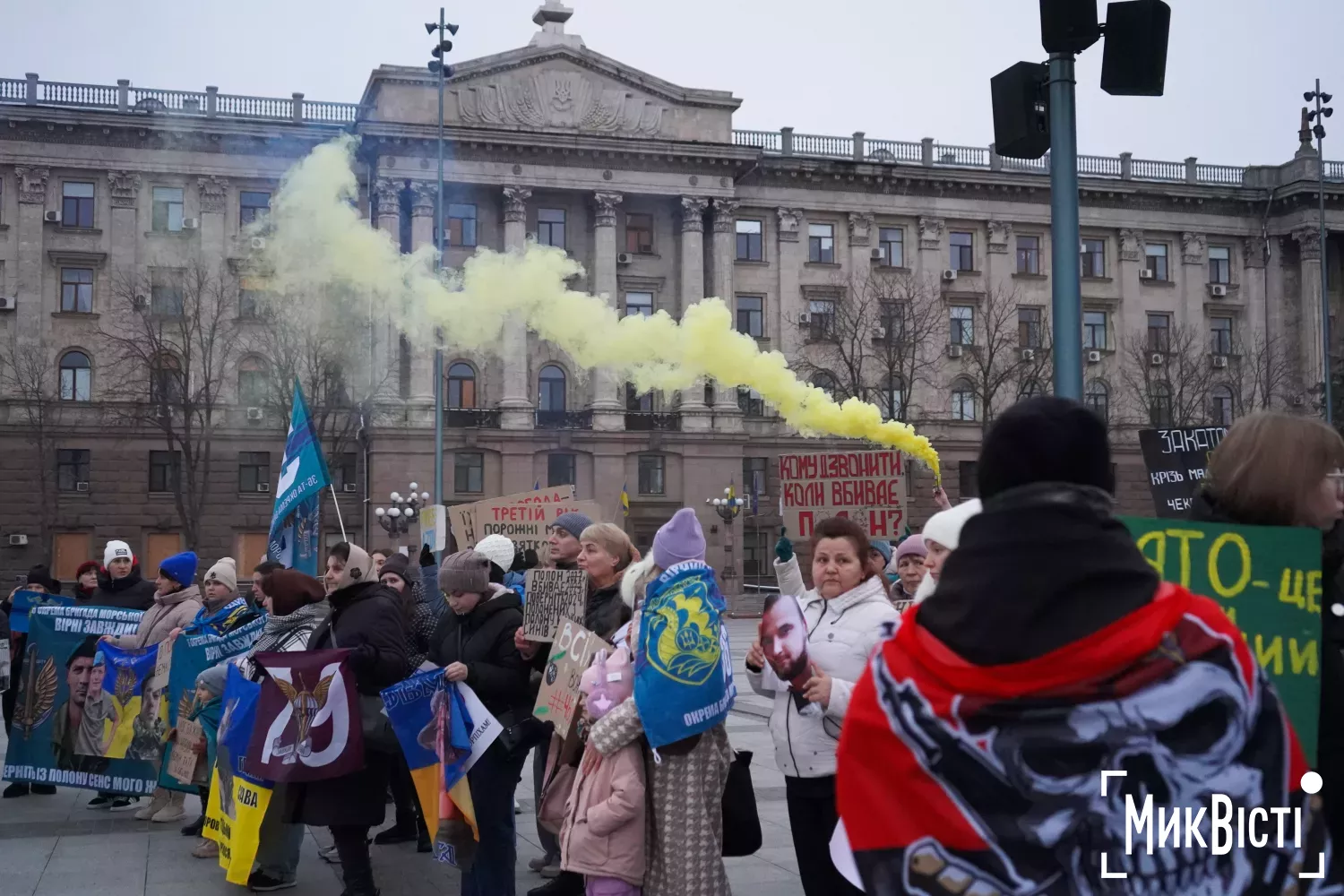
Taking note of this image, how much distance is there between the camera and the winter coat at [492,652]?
708cm

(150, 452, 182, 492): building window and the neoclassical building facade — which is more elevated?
the neoclassical building facade

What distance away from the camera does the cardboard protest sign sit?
679cm

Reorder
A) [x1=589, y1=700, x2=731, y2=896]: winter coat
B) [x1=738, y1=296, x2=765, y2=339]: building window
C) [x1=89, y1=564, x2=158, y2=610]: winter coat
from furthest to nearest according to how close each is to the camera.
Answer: [x1=738, y1=296, x2=765, y2=339]: building window → [x1=89, y1=564, x2=158, y2=610]: winter coat → [x1=589, y1=700, x2=731, y2=896]: winter coat

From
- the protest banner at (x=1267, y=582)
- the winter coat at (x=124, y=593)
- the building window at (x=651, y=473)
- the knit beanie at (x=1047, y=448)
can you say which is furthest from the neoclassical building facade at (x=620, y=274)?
the knit beanie at (x=1047, y=448)

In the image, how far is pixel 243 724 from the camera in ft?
26.0

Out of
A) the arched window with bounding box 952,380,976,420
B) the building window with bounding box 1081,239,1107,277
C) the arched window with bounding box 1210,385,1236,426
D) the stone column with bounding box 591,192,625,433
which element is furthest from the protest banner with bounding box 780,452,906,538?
the building window with bounding box 1081,239,1107,277

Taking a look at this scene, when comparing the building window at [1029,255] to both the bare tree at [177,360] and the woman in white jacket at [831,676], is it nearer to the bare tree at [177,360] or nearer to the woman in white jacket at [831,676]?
the bare tree at [177,360]

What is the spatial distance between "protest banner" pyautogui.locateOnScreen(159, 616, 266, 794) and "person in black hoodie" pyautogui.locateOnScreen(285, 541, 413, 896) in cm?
244

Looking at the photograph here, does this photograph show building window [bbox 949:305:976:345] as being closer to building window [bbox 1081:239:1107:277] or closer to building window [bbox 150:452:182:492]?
building window [bbox 1081:239:1107:277]

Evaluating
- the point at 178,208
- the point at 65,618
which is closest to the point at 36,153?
the point at 178,208

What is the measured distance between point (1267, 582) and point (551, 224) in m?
49.1

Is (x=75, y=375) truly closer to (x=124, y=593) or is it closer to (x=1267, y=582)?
(x=124, y=593)

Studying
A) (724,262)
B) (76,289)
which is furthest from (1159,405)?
(76,289)

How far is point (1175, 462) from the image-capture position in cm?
602
